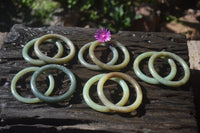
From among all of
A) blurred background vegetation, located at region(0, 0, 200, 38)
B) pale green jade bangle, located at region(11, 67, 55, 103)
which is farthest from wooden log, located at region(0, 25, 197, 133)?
blurred background vegetation, located at region(0, 0, 200, 38)

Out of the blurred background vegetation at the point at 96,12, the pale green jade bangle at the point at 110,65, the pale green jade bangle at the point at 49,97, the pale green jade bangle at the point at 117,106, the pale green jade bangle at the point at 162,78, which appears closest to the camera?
the pale green jade bangle at the point at 117,106

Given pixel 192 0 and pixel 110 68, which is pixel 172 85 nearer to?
pixel 110 68

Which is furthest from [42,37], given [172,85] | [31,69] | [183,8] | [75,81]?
[183,8]

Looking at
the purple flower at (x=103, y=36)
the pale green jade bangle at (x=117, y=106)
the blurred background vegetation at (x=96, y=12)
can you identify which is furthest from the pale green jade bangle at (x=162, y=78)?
the blurred background vegetation at (x=96, y=12)

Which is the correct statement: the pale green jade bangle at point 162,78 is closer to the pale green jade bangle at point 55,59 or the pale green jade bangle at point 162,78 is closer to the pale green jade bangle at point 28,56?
the pale green jade bangle at point 55,59

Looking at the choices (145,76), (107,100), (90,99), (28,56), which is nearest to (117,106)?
(107,100)

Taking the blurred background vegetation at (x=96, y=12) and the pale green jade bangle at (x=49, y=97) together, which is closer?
the pale green jade bangle at (x=49, y=97)

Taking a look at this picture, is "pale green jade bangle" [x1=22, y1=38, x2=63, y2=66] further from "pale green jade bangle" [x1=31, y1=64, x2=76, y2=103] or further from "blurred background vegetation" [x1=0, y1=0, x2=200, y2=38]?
"blurred background vegetation" [x1=0, y1=0, x2=200, y2=38]
